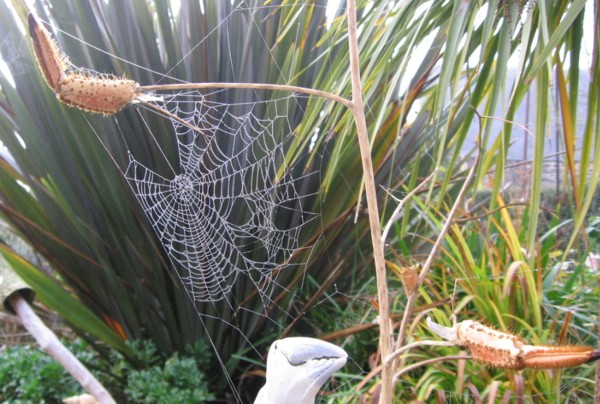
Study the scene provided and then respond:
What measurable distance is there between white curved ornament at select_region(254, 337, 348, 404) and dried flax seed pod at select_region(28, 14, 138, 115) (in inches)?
17.0

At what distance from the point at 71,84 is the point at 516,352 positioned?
59 centimetres

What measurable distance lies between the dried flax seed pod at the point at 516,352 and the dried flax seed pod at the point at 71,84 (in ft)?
1.66

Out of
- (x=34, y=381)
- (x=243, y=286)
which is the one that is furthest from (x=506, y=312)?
(x=34, y=381)

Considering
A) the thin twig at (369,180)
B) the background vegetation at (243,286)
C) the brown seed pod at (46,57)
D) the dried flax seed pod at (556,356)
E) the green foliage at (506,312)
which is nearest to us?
the dried flax seed pod at (556,356)

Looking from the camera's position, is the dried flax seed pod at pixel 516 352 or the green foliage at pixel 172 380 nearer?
the dried flax seed pod at pixel 516 352

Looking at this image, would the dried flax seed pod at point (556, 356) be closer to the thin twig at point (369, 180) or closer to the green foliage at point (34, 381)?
the thin twig at point (369, 180)

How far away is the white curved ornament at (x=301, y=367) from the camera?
918 millimetres

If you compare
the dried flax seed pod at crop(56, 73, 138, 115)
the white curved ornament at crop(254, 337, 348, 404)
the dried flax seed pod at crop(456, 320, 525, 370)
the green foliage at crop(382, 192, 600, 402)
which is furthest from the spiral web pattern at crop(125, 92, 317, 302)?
the dried flax seed pod at crop(456, 320, 525, 370)

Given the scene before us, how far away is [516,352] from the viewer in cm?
67

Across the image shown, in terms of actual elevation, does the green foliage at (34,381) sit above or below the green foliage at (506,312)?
below

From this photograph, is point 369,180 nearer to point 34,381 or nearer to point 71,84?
point 71,84

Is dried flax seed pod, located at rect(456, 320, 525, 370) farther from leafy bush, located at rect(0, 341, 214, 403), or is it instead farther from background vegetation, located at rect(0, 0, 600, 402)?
leafy bush, located at rect(0, 341, 214, 403)

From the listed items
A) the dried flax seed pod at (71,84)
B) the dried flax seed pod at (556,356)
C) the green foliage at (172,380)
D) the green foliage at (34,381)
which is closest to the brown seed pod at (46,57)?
the dried flax seed pod at (71,84)

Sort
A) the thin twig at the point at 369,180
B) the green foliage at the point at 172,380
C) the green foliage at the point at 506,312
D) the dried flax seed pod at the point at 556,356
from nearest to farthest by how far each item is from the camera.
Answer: the dried flax seed pod at the point at 556,356 < the thin twig at the point at 369,180 < the green foliage at the point at 506,312 < the green foliage at the point at 172,380
